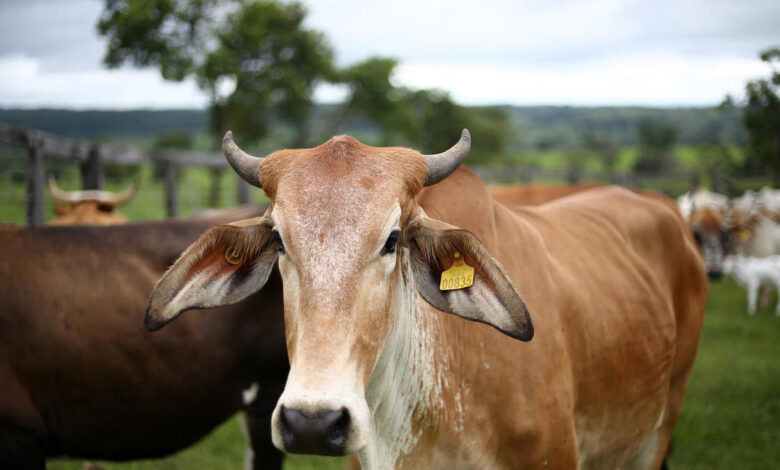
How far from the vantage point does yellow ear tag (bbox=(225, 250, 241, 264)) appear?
265 centimetres

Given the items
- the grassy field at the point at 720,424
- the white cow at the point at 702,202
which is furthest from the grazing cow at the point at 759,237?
the grassy field at the point at 720,424

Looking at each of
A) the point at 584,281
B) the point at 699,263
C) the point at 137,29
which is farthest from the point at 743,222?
the point at 137,29

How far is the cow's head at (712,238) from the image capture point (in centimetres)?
1166

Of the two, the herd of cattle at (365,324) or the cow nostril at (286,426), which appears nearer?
the cow nostril at (286,426)

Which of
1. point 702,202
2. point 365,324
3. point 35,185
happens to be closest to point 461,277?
point 365,324

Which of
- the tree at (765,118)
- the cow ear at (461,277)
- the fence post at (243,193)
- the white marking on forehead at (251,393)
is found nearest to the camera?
the cow ear at (461,277)

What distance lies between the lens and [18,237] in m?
3.99

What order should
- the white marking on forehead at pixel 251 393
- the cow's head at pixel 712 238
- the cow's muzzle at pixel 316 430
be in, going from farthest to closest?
the cow's head at pixel 712 238 → the white marking on forehead at pixel 251 393 → the cow's muzzle at pixel 316 430

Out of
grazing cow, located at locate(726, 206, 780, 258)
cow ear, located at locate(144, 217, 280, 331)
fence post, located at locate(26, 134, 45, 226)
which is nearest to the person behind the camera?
cow ear, located at locate(144, 217, 280, 331)

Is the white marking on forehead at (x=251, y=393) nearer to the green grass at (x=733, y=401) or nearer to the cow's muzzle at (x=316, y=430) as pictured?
the cow's muzzle at (x=316, y=430)

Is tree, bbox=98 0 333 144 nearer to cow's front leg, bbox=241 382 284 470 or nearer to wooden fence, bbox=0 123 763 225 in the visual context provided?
wooden fence, bbox=0 123 763 225

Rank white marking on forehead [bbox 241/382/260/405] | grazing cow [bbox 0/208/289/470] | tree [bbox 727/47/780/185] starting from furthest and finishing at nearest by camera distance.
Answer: tree [bbox 727/47/780/185]
white marking on forehead [bbox 241/382/260/405]
grazing cow [bbox 0/208/289/470]

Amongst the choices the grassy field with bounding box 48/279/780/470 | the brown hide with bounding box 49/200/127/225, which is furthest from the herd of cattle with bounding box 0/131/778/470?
the brown hide with bounding box 49/200/127/225

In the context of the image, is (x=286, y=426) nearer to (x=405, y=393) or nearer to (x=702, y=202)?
(x=405, y=393)
